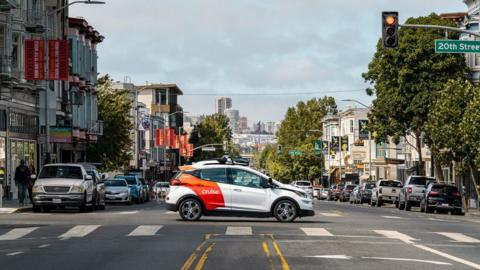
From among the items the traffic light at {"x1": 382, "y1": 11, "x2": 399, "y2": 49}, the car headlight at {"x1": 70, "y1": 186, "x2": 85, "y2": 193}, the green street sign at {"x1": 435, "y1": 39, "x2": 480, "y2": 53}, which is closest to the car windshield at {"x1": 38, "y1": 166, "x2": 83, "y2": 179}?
the car headlight at {"x1": 70, "y1": 186, "x2": 85, "y2": 193}

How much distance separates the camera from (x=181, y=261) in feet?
54.9

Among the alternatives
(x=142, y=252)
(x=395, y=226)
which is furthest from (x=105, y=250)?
(x=395, y=226)

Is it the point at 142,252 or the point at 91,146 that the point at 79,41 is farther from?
the point at 142,252

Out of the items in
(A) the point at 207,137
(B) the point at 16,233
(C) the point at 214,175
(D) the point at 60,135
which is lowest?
(B) the point at 16,233

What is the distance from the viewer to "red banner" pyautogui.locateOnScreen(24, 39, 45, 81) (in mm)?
51062

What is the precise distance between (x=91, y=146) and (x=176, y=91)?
274ft

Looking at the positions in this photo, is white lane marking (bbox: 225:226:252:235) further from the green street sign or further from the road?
the green street sign

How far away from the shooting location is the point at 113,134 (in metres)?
78.5

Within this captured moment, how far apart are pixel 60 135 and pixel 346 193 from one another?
31.1 meters

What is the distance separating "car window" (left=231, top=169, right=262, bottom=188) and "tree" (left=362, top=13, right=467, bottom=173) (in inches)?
1347

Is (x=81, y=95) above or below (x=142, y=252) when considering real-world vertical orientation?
above

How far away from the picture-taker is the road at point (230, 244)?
16.5 metres

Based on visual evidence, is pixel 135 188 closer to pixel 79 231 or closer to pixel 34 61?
A: pixel 34 61

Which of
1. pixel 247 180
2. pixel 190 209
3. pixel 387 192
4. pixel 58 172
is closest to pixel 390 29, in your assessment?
pixel 247 180
